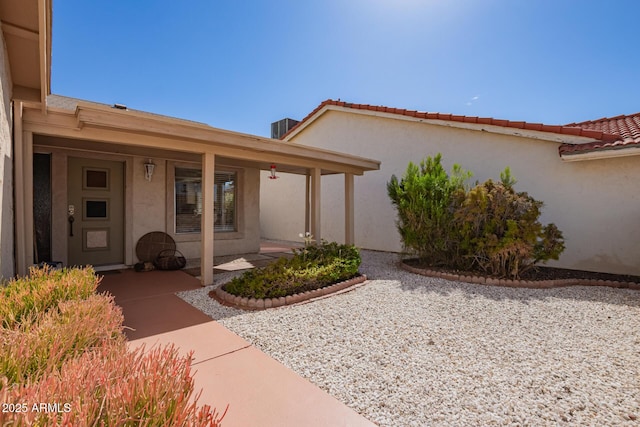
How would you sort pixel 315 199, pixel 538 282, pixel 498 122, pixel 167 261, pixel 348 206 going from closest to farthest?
1. pixel 538 282
2. pixel 167 261
3. pixel 315 199
4. pixel 498 122
5. pixel 348 206

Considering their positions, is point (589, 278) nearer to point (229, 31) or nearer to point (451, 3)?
point (451, 3)

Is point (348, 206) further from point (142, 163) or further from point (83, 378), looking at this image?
point (83, 378)

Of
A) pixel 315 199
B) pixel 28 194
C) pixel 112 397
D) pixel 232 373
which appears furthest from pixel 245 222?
pixel 112 397

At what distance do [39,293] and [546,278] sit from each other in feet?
28.6

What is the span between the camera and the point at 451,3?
24.6ft

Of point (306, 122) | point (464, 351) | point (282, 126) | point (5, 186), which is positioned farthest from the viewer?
point (282, 126)

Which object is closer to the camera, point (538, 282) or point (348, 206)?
point (538, 282)

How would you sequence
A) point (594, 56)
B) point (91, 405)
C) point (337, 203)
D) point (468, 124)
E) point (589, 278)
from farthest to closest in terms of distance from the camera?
point (337, 203)
point (468, 124)
point (594, 56)
point (589, 278)
point (91, 405)

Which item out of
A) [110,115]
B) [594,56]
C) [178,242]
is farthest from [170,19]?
[594,56]

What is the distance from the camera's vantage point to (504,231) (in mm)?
6516

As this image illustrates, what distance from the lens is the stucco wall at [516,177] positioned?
7.05m

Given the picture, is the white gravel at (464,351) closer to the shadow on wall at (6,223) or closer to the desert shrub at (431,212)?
the desert shrub at (431,212)

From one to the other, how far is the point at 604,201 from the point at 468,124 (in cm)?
387

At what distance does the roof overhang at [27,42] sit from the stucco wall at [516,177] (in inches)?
374
